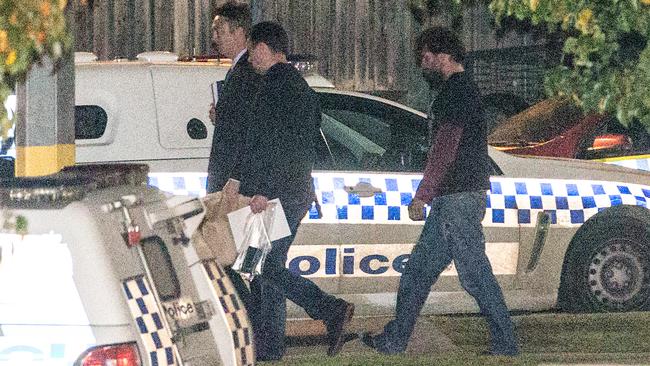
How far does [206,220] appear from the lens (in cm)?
654

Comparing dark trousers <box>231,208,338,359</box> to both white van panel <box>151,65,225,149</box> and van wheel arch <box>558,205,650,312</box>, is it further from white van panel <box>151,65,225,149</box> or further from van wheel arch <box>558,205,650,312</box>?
van wheel arch <box>558,205,650,312</box>

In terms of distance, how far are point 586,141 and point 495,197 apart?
189 cm

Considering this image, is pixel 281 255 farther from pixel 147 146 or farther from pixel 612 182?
pixel 612 182

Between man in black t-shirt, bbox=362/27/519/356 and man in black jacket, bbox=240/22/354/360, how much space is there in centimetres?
59

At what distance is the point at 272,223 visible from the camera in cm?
697

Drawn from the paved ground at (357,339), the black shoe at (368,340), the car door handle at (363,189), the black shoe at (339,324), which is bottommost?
the paved ground at (357,339)

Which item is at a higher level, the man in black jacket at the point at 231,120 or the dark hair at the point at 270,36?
the dark hair at the point at 270,36

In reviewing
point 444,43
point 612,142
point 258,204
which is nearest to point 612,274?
point 612,142

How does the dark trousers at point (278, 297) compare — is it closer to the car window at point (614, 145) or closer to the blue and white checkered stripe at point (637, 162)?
the car window at point (614, 145)

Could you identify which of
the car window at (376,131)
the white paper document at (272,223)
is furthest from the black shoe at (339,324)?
the car window at (376,131)

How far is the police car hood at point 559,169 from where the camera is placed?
334 inches

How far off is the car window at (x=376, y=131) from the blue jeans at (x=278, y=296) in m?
1.21

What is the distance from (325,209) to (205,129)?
0.77m

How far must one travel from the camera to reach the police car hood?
27.8 ft
